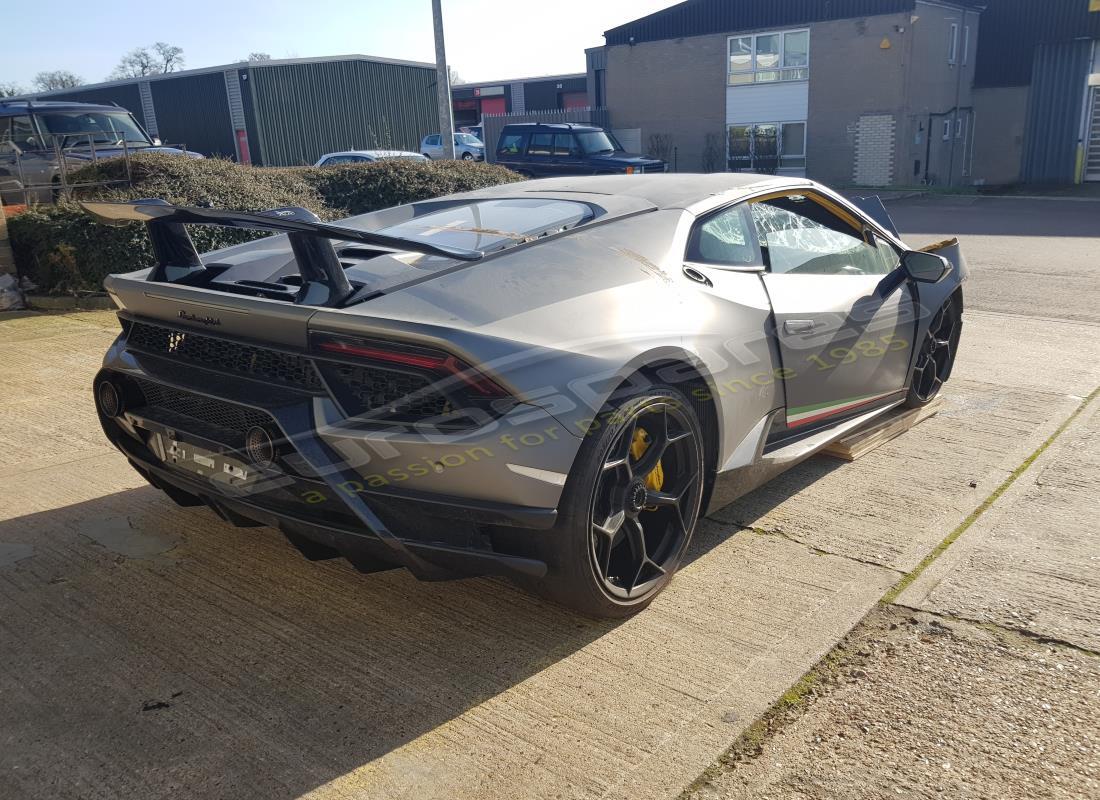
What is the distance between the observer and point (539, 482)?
8.97ft

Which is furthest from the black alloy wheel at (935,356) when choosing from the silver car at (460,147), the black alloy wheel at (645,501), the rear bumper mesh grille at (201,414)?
the silver car at (460,147)

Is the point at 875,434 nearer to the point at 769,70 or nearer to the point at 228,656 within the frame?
the point at 228,656

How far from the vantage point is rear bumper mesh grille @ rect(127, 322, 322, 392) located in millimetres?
2885

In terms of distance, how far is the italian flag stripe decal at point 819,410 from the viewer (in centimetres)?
388

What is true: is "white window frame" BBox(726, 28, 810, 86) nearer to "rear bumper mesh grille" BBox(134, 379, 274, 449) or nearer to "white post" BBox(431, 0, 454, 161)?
"white post" BBox(431, 0, 454, 161)

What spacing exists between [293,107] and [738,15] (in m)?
15.2

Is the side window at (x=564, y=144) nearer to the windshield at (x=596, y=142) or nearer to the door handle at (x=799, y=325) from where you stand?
the windshield at (x=596, y=142)

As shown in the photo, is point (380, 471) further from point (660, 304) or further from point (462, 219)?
point (462, 219)

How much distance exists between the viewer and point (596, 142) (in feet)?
67.8

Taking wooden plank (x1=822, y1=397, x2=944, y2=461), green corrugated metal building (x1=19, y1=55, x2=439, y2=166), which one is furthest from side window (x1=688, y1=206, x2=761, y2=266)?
green corrugated metal building (x1=19, y1=55, x2=439, y2=166)

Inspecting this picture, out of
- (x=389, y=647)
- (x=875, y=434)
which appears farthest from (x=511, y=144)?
(x=389, y=647)

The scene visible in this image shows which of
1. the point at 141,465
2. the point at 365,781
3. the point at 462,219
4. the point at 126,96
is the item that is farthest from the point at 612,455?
the point at 126,96

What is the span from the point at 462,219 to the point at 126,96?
38184 millimetres

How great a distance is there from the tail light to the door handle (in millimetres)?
1540
